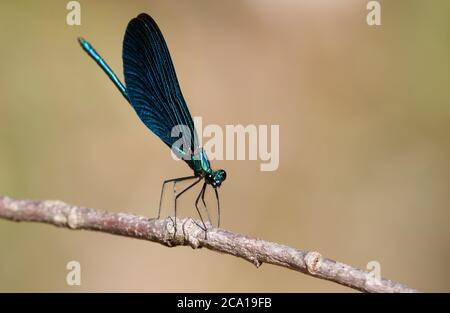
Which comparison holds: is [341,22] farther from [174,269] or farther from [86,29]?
[174,269]

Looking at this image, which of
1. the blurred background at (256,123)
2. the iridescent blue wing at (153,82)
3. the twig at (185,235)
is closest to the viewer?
the twig at (185,235)

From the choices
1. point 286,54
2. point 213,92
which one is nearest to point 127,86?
point 213,92

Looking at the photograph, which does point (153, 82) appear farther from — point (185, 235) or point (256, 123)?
point (256, 123)

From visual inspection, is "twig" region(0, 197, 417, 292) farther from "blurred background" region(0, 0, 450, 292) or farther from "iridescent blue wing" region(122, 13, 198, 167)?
"blurred background" region(0, 0, 450, 292)

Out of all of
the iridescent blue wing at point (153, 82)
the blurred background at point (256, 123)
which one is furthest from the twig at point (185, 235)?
the blurred background at point (256, 123)

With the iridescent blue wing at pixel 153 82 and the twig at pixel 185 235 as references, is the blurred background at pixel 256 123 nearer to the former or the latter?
the iridescent blue wing at pixel 153 82
